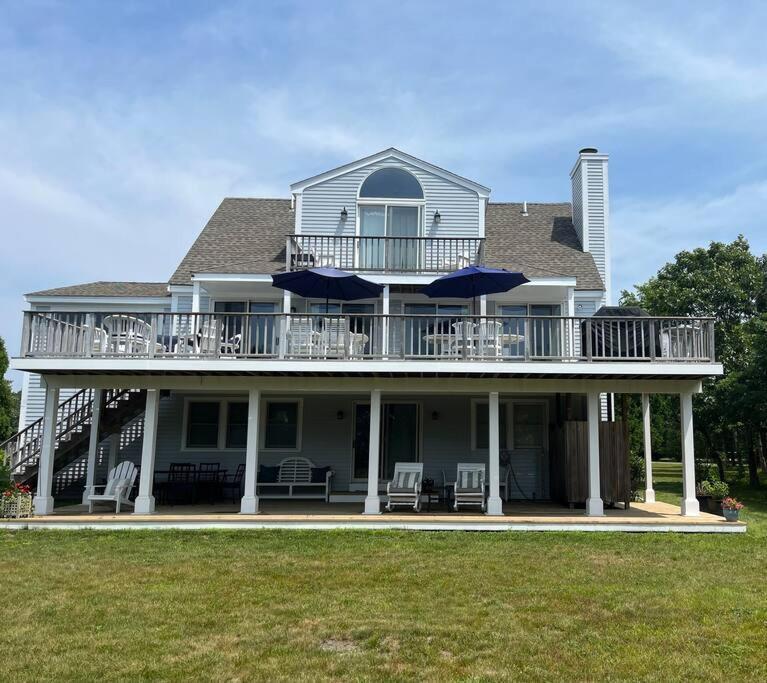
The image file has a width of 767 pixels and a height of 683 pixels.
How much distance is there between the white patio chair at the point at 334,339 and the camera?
1223 centimetres

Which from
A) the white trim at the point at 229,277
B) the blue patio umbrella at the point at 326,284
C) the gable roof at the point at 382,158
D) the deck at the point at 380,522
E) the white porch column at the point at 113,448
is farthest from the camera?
the gable roof at the point at 382,158

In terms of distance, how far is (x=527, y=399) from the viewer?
52.1 feet

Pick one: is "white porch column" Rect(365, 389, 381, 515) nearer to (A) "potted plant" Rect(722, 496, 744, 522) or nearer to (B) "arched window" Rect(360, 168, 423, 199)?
(B) "arched window" Rect(360, 168, 423, 199)

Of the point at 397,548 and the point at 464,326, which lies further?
the point at 464,326

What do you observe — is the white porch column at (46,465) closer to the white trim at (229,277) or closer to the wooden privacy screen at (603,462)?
the white trim at (229,277)

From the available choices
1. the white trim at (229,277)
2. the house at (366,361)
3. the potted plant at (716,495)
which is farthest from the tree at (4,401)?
the potted plant at (716,495)

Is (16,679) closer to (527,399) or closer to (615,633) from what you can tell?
(615,633)

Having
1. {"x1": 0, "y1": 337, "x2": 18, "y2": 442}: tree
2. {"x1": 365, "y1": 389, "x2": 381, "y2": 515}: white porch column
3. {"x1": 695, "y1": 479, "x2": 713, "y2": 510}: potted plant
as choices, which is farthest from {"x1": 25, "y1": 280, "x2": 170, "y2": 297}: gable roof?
{"x1": 695, "y1": 479, "x2": 713, "y2": 510}: potted plant

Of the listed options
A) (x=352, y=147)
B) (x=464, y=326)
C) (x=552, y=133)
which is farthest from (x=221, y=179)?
(x=464, y=326)

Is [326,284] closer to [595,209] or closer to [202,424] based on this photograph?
[202,424]

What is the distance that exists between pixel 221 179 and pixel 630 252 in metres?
15.8

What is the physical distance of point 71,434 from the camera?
14.9m

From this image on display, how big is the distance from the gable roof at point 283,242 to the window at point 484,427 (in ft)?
10.8

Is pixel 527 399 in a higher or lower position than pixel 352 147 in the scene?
lower
